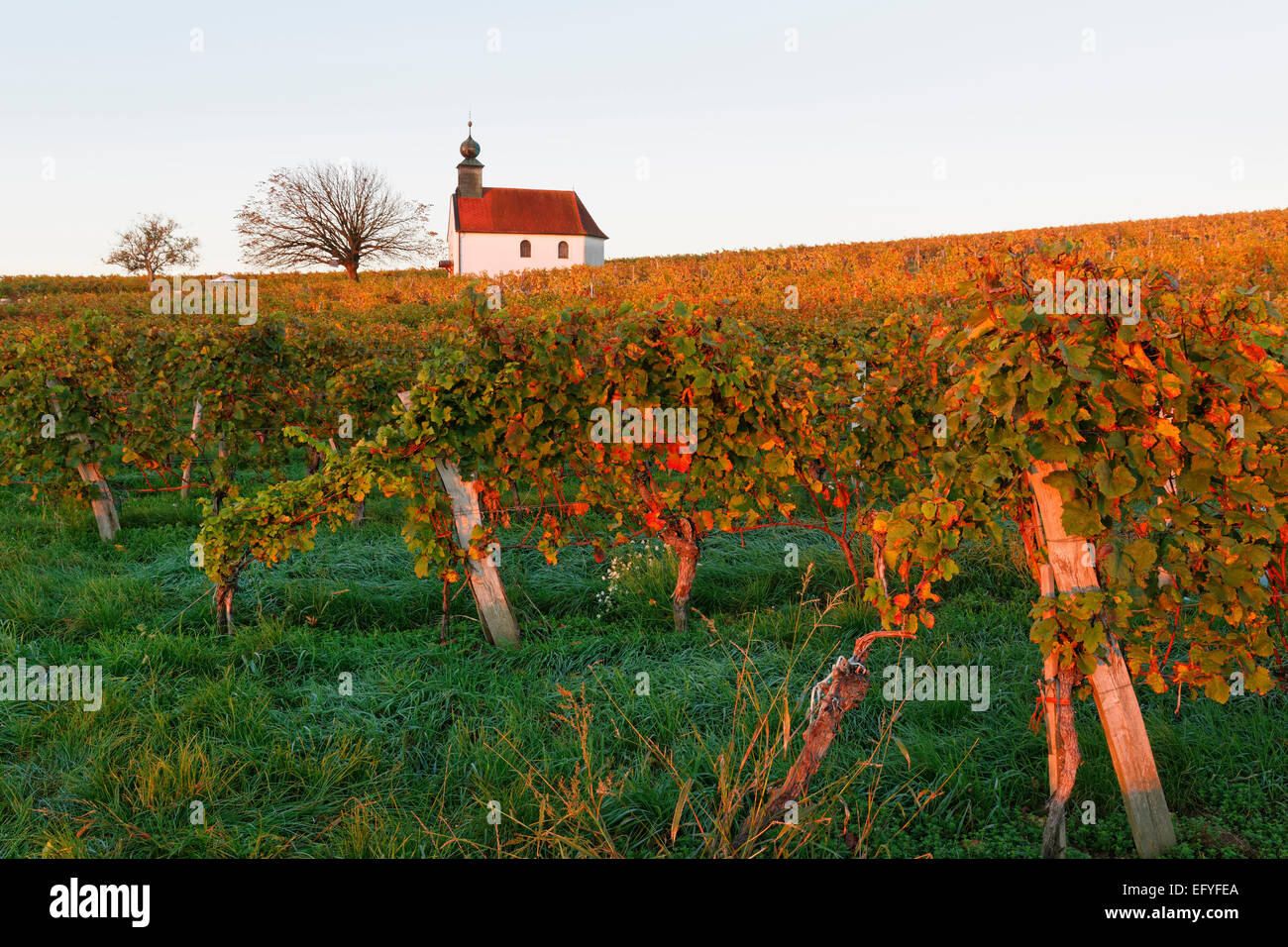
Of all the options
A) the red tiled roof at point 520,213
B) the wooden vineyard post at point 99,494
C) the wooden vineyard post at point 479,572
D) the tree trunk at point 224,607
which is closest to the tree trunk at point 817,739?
the wooden vineyard post at point 479,572

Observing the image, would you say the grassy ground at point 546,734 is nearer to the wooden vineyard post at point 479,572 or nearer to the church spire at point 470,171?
the wooden vineyard post at point 479,572

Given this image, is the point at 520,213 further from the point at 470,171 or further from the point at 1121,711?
the point at 1121,711

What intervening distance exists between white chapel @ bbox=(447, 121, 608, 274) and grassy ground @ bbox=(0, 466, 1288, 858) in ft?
140

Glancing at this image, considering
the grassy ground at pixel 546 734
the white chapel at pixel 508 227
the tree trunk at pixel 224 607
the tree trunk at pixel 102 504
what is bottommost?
the grassy ground at pixel 546 734

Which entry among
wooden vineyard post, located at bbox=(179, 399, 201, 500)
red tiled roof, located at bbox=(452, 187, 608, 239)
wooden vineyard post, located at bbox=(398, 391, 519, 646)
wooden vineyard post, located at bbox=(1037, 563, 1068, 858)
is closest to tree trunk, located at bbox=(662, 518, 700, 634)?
wooden vineyard post, located at bbox=(398, 391, 519, 646)

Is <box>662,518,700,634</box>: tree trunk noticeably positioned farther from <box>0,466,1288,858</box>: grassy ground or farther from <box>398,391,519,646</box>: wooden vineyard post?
<box>398,391,519,646</box>: wooden vineyard post

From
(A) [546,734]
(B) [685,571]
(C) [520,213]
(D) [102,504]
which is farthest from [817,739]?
(C) [520,213]

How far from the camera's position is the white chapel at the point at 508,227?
46.4 meters

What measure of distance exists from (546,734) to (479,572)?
4.75 ft

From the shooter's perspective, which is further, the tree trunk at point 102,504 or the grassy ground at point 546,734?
the tree trunk at point 102,504

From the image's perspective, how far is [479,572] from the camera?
472 cm

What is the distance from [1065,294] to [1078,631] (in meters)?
1.07

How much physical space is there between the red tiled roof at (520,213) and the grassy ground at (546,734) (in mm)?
44116

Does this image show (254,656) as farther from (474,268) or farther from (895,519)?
(474,268)
